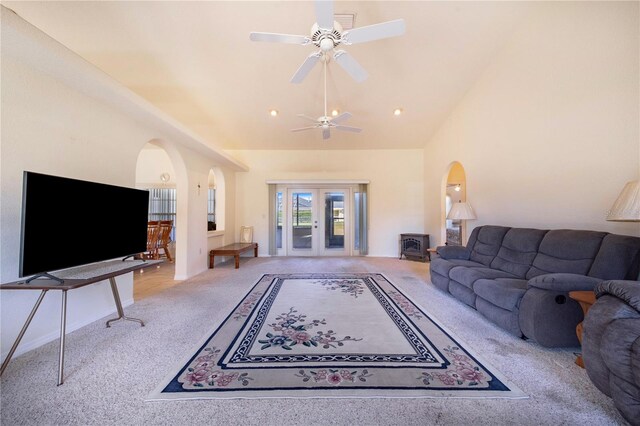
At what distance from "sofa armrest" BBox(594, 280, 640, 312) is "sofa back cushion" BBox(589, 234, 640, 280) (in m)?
0.91

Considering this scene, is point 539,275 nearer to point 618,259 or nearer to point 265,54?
point 618,259

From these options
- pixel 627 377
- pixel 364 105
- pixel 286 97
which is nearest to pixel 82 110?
pixel 286 97

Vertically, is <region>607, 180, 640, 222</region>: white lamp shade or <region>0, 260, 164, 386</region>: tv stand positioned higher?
<region>607, 180, 640, 222</region>: white lamp shade

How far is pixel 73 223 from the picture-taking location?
6.46 feet

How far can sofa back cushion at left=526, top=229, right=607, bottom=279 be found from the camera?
228 centimetres

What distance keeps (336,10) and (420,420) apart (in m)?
4.20

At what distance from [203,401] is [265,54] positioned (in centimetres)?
432

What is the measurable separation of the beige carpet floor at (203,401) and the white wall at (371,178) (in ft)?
13.8

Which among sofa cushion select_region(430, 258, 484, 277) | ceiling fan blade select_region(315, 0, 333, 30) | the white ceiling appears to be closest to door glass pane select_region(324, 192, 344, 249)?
the white ceiling

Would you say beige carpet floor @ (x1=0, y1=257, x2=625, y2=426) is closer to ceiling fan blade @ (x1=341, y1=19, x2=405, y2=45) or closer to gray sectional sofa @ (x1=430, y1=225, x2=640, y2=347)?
gray sectional sofa @ (x1=430, y1=225, x2=640, y2=347)

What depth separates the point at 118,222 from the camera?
2.39 meters

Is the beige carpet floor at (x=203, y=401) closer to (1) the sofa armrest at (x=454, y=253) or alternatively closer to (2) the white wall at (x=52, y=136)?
(2) the white wall at (x=52, y=136)

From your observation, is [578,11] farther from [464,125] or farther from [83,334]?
[83,334]

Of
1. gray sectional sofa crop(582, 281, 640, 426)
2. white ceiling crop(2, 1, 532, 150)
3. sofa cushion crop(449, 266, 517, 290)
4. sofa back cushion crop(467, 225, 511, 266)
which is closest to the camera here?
gray sectional sofa crop(582, 281, 640, 426)
